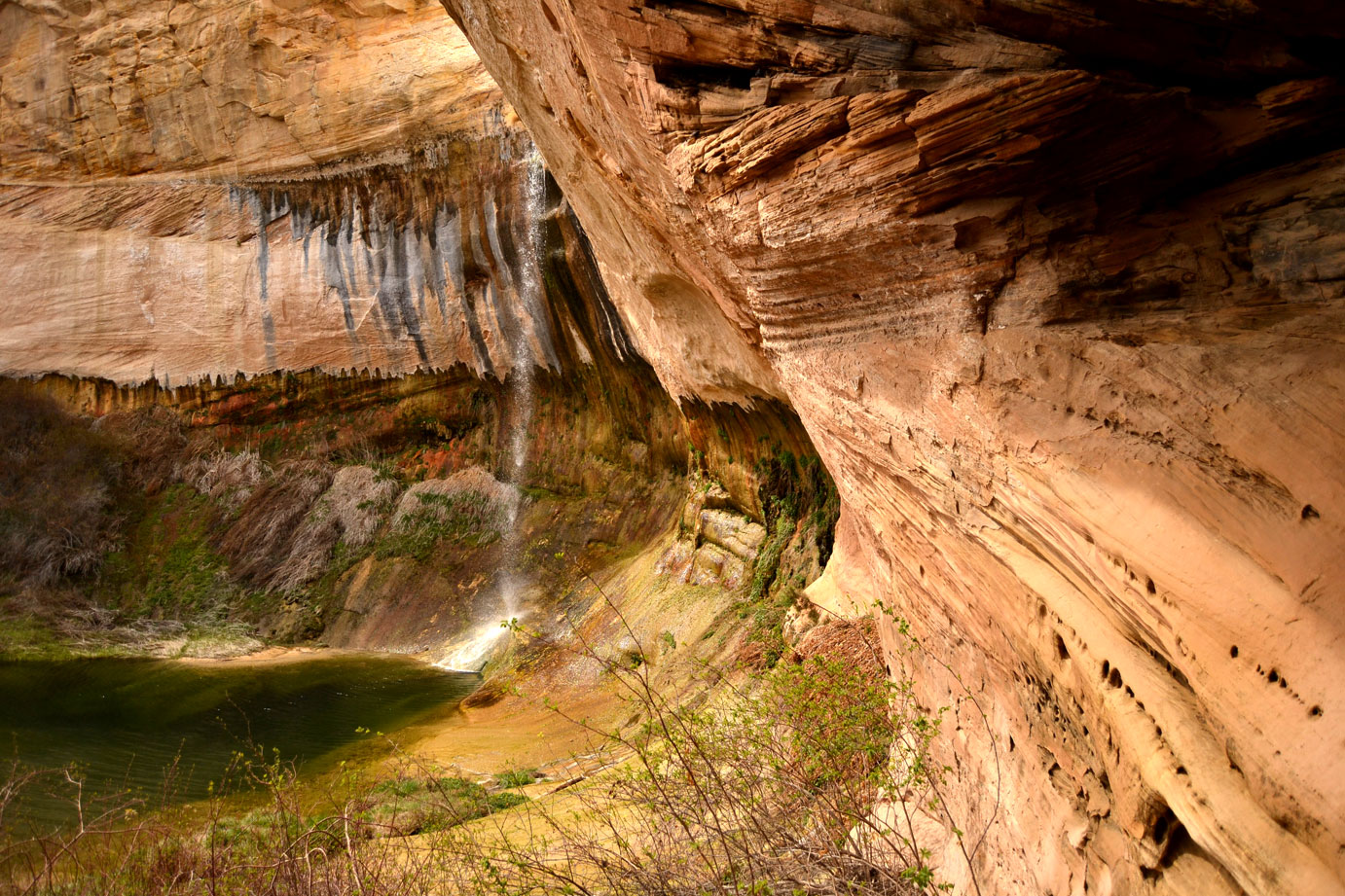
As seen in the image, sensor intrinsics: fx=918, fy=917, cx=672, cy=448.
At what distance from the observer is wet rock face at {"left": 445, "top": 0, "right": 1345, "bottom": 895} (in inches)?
98.5

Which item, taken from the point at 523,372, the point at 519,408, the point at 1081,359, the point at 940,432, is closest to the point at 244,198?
the point at 523,372

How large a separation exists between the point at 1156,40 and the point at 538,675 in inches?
363

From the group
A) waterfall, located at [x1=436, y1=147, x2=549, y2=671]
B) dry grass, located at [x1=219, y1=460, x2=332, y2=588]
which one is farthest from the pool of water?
dry grass, located at [x1=219, y1=460, x2=332, y2=588]

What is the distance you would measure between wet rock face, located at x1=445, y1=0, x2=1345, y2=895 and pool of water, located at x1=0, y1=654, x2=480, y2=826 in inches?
233

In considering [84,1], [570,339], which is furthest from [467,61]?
[84,1]

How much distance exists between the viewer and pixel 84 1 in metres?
17.5

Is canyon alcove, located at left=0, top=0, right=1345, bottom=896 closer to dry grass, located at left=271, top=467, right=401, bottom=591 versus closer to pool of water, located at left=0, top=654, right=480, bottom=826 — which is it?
dry grass, located at left=271, top=467, right=401, bottom=591

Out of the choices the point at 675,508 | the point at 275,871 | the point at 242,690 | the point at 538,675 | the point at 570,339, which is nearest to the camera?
the point at 275,871

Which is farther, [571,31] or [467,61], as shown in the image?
[467,61]

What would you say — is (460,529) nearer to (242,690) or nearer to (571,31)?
(242,690)

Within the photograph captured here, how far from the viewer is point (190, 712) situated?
10.8 metres

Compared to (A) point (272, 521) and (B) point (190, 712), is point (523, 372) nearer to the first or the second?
(A) point (272, 521)

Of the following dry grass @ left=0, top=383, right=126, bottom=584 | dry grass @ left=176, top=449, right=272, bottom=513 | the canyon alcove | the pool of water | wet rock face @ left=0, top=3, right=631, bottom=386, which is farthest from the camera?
dry grass @ left=176, top=449, right=272, bottom=513

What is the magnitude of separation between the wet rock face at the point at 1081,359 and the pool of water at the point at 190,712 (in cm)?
592
